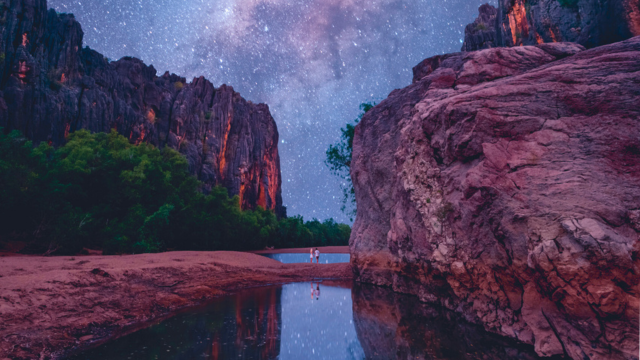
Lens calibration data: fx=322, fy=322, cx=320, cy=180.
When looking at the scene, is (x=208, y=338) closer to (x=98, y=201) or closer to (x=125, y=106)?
(x=98, y=201)

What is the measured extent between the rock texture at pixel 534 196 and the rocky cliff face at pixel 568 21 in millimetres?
3284

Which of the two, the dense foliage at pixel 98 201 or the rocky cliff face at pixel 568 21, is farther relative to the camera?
the dense foliage at pixel 98 201

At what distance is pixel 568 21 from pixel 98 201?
108 ft

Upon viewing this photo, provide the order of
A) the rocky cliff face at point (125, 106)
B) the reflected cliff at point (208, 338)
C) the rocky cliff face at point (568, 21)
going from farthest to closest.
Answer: the rocky cliff face at point (125, 106)
the rocky cliff face at point (568, 21)
the reflected cliff at point (208, 338)

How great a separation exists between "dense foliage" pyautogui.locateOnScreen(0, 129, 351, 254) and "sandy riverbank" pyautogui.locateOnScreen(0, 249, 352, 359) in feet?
28.2

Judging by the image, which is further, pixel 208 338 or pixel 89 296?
pixel 89 296

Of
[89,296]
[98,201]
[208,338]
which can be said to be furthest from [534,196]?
[98,201]

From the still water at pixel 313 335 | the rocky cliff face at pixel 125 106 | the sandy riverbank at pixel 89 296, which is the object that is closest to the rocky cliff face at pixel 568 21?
the still water at pixel 313 335

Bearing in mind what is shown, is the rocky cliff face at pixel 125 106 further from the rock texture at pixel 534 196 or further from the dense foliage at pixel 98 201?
the rock texture at pixel 534 196

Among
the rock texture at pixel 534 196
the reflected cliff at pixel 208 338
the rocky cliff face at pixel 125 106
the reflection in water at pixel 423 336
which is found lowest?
the reflection in water at pixel 423 336

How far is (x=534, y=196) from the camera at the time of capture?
780 centimetres

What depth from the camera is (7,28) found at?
43.9 m

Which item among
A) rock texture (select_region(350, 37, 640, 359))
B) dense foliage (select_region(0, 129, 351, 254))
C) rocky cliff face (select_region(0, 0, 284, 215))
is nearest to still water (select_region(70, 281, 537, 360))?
rock texture (select_region(350, 37, 640, 359))

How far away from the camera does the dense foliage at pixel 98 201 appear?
1961 cm
